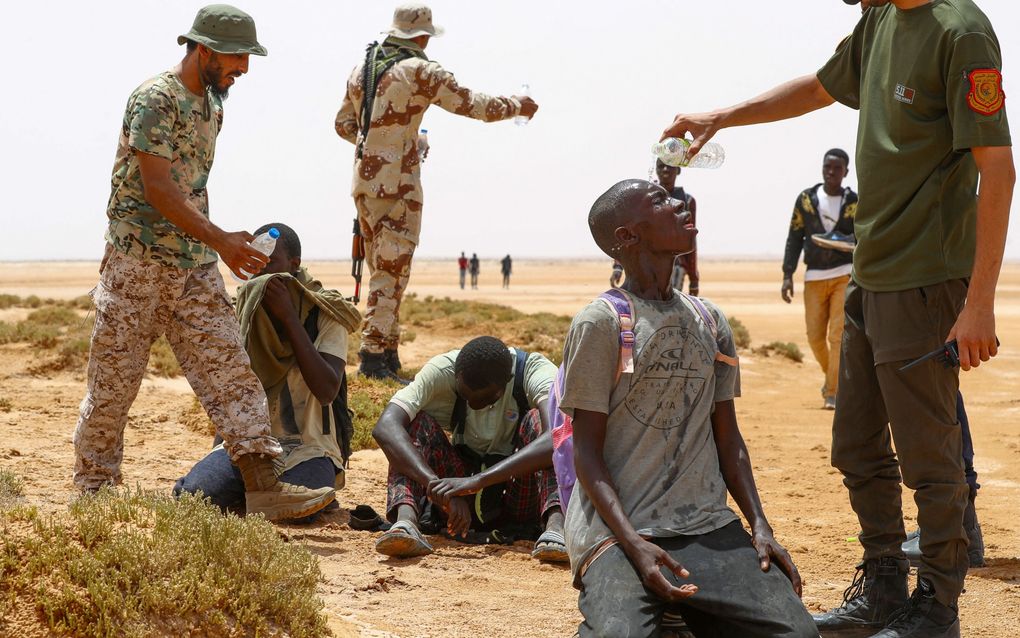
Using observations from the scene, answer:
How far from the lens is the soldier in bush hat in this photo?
202 inches

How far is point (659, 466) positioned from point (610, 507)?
0.80 feet

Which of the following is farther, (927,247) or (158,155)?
(158,155)

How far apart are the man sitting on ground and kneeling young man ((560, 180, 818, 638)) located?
8.54 ft

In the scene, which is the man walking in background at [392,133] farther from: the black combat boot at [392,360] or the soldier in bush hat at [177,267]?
the soldier in bush hat at [177,267]

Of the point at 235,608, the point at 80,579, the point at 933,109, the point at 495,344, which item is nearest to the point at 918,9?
the point at 933,109

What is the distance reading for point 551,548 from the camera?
17.0 ft

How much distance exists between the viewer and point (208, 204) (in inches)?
221

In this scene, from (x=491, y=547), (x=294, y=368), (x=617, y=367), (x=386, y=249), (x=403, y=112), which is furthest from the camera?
(x=386, y=249)

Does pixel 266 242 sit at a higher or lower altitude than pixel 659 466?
higher

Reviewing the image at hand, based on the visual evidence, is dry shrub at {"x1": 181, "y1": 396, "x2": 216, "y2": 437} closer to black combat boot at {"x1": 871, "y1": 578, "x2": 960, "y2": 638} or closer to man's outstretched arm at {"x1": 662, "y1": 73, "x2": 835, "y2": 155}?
man's outstretched arm at {"x1": 662, "y1": 73, "x2": 835, "y2": 155}

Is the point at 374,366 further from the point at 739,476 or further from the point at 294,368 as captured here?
the point at 739,476

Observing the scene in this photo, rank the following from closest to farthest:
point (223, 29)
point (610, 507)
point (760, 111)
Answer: point (610, 507)
point (760, 111)
point (223, 29)

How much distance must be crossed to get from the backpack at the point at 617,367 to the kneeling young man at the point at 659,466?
0.02 m

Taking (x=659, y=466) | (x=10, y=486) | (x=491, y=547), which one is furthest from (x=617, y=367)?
(x=10, y=486)
